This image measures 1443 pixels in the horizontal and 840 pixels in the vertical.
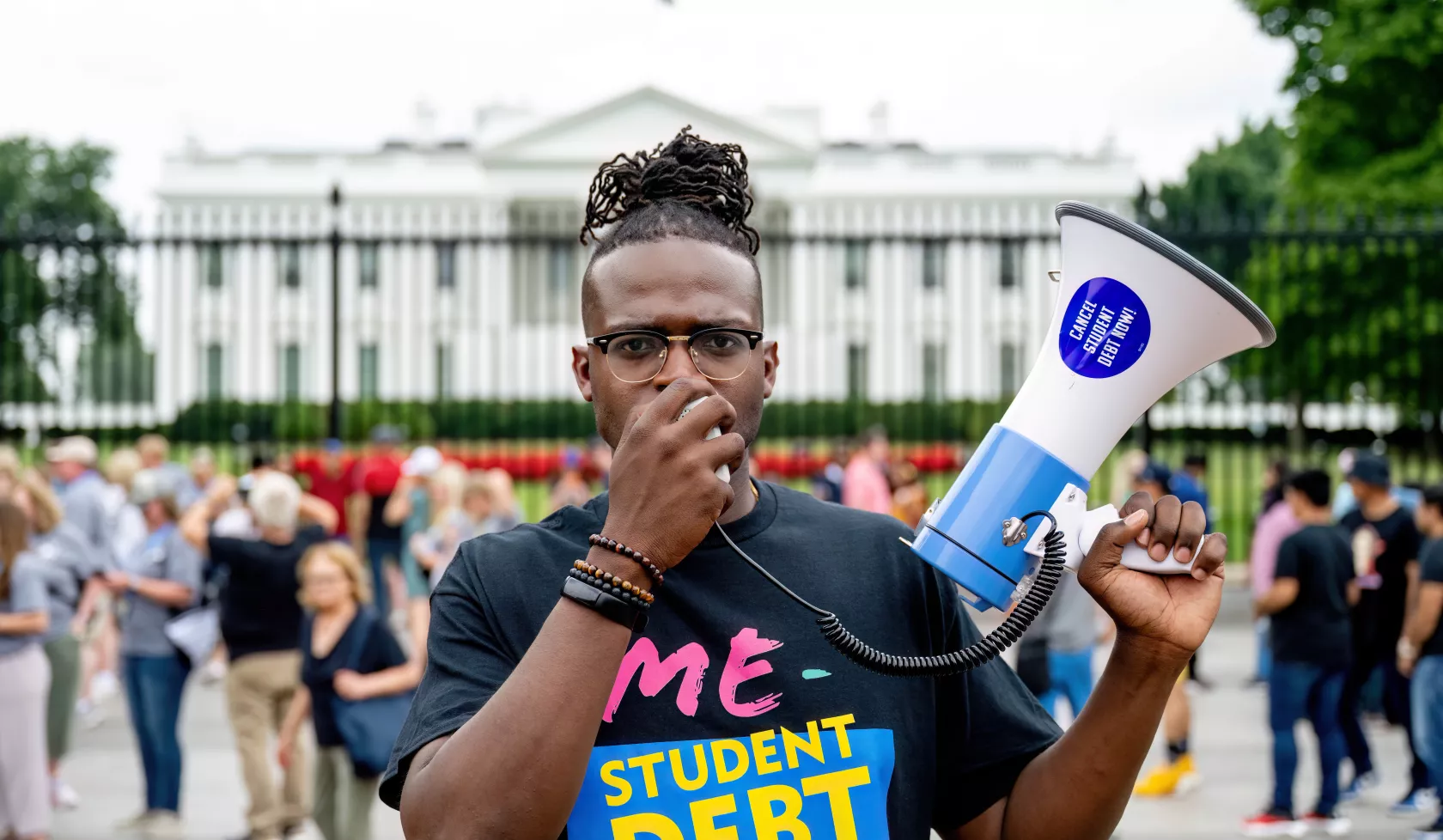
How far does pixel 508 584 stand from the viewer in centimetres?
157

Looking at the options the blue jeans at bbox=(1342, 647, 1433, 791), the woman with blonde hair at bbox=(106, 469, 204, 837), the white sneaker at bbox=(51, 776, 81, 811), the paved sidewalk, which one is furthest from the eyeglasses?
the white sneaker at bbox=(51, 776, 81, 811)

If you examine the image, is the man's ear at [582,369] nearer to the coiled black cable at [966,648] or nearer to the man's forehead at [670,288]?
the man's forehead at [670,288]

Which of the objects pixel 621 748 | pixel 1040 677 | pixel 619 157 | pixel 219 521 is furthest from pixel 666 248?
pixel 219 521

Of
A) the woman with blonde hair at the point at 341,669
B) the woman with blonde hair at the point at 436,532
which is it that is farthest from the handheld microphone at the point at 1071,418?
the woman with blonde hair at the point at 436,532

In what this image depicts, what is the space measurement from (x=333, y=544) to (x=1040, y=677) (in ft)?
10.8

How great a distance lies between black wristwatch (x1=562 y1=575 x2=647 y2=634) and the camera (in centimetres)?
134

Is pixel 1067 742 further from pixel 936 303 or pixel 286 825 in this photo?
pixel 936 303

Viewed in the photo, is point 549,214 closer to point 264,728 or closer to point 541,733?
point 264,728

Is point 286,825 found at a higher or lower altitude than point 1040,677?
lower

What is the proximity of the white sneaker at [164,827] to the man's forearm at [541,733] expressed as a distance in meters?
6.06

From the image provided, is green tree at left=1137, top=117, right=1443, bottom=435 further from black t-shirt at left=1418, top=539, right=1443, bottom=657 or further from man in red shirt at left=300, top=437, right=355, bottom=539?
man in red shirt at left=300, top=437, right=355, bottom=539

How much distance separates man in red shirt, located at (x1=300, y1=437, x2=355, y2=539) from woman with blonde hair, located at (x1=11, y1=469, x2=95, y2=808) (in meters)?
4.24

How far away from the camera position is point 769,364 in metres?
1.78

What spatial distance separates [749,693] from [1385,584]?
7.39 m
